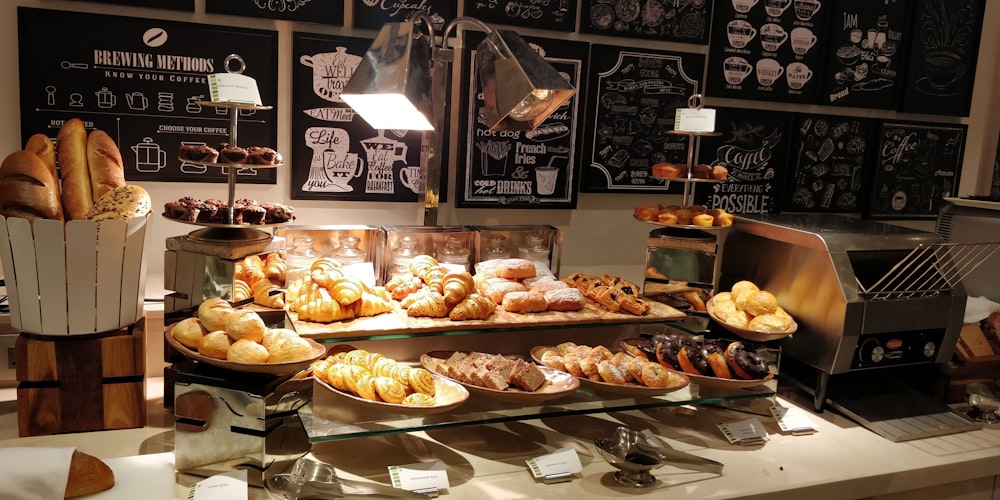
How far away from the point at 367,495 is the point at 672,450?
865 millimetres

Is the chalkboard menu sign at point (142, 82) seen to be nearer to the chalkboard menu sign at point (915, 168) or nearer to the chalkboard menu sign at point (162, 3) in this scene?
the chalkboard menu sign at point (162, 3)

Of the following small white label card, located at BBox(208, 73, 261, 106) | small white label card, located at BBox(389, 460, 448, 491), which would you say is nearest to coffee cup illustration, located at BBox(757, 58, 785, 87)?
small white label card, located at BBox(208, 73, 261, 106)

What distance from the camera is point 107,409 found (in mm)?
1972

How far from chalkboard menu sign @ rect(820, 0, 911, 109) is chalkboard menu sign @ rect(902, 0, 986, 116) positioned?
0.08 meters

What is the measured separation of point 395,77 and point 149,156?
4.30ft

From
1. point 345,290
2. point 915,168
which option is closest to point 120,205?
point 345,290

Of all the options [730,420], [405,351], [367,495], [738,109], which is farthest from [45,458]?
[738,109]

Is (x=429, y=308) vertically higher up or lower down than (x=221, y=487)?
higher up

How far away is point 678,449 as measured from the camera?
6.97ft

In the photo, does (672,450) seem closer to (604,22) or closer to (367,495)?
(367,495)

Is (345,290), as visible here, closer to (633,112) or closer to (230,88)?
(230,88)

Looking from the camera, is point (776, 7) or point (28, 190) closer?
point (28, 190)

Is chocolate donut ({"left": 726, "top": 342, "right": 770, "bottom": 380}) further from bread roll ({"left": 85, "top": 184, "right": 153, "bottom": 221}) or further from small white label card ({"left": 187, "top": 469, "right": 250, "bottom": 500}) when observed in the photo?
bread roll ({"left": 85, "top": 184, "right": 153, "bottom": 221})

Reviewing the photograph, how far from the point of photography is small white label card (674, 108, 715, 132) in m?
2.60
